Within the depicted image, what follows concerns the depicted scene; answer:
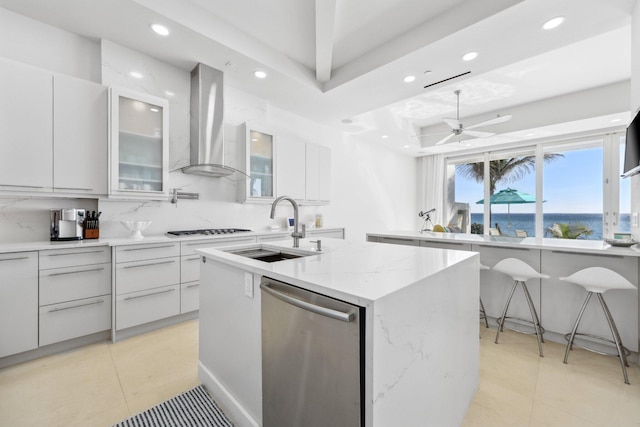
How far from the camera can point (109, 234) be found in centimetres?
266

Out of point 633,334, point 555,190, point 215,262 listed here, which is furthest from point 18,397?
point 555,190

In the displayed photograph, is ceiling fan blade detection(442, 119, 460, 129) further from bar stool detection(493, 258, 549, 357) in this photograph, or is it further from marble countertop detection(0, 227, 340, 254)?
marble countertop detection(0, 227, 340, 254)

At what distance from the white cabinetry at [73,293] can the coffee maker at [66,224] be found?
0.82 ft

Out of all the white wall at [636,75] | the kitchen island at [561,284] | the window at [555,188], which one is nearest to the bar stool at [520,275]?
the kitchen island at [561,284]

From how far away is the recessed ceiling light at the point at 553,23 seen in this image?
7.16 ft

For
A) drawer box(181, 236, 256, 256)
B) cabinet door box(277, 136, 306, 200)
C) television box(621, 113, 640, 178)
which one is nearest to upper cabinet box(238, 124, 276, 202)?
cabinet door box(277, 136, 306, 200)

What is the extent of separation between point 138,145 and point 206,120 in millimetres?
759

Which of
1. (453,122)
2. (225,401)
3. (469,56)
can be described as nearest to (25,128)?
(225,401)

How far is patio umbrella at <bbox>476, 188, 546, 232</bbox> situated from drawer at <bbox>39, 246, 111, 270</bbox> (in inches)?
255

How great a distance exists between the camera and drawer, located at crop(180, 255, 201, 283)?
276 cm

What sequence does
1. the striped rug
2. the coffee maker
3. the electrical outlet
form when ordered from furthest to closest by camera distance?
the coffee maker, the striped rug, the electrical outlet

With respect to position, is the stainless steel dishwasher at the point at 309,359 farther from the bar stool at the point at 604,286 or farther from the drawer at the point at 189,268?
the bar stool at the point at 604,286

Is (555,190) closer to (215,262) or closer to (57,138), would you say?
(215,262)

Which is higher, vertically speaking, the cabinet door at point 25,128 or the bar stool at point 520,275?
the cabinet door at point 25,128
